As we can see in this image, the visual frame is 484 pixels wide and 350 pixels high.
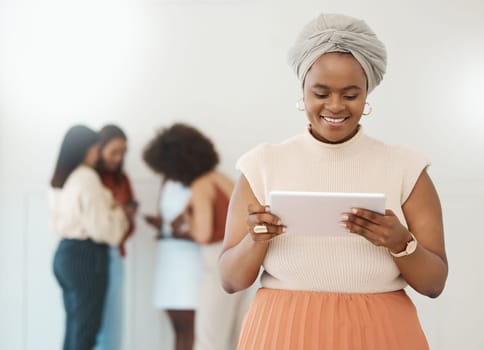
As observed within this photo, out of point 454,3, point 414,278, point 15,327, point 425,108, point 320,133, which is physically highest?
point 454,3

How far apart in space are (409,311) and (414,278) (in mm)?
96

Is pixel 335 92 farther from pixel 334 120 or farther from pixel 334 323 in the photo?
pixel 334 323

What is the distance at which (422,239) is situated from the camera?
5.64 feet

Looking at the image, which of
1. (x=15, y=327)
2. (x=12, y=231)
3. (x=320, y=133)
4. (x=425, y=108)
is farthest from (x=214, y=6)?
(x=320, y=133)

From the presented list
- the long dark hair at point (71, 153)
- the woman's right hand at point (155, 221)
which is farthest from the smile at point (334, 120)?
the woman's right hand at point (155, 221)

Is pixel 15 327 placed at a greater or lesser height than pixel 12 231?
lesser

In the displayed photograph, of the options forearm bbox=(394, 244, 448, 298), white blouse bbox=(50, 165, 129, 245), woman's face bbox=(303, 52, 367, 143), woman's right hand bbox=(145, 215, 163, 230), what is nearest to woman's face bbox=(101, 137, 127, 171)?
white blouse bbox=(50, 165, 129, 245)

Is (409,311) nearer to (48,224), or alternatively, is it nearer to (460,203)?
(460,203)

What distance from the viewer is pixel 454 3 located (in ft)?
15.3

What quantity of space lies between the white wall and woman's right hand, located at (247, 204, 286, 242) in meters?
3.09

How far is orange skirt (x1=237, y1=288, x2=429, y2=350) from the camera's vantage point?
5.52 feet

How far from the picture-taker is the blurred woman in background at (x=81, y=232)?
4309 mm

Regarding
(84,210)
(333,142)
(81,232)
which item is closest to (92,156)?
(84,210)

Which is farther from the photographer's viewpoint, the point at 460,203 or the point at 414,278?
the point at 460,203
